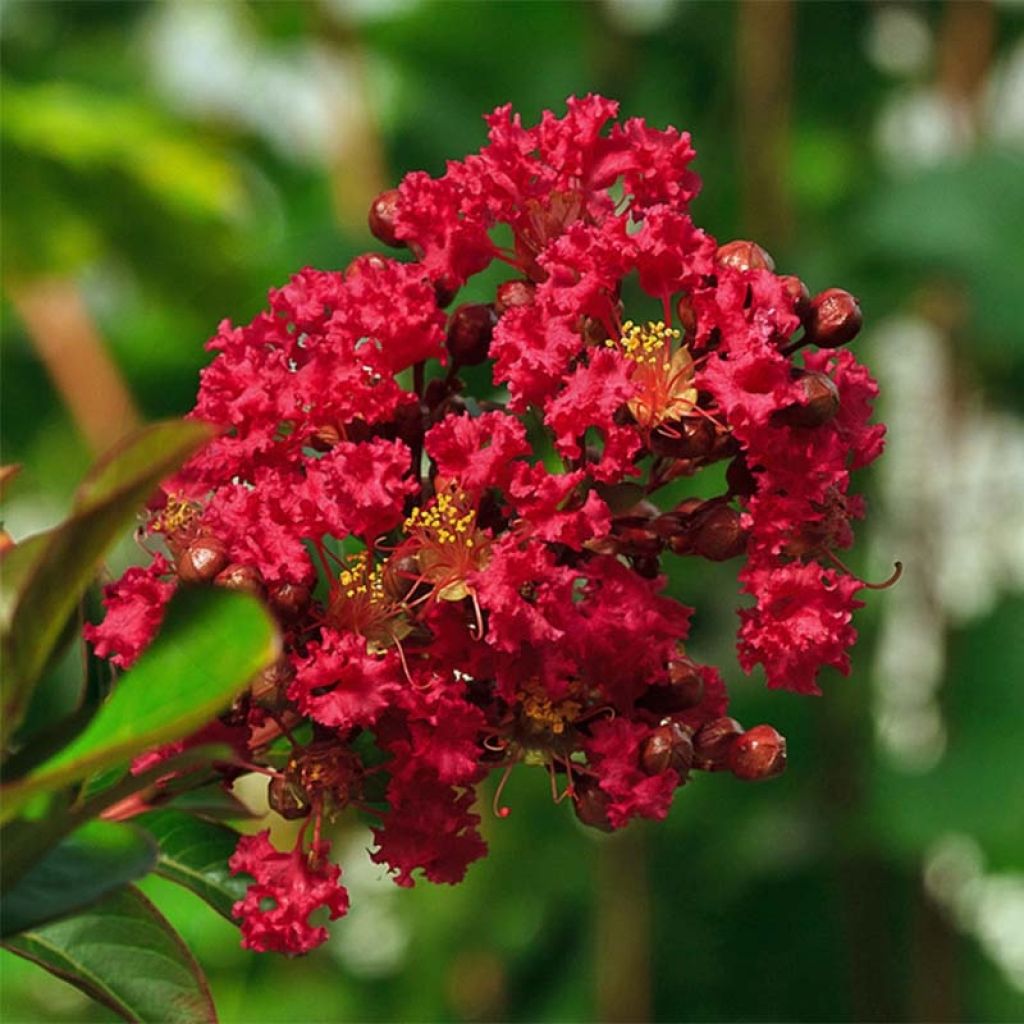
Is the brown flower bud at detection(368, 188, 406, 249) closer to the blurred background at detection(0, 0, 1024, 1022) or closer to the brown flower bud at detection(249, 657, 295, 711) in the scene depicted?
the brown flower bud at detection(249, 657, 295, 711)

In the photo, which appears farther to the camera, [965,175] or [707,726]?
[965,175]

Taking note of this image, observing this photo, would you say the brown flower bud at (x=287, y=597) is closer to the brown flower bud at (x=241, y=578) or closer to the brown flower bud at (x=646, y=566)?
the brown flower bud at (x=241, y=578)

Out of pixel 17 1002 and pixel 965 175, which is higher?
pixel 965 175

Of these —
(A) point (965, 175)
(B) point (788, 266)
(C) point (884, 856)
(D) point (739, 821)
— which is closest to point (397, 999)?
(D) point (739, 821)

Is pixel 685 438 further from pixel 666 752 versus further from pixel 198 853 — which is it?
pixel 198 853

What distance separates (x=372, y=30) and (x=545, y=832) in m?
1.44

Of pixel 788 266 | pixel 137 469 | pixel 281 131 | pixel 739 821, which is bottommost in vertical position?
pixel 137 469

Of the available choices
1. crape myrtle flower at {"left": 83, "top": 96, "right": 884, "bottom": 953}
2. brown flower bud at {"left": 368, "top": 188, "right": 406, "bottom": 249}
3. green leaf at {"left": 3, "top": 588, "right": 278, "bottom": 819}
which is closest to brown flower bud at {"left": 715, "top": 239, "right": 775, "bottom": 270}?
crape myrtle flower at {"left": 83, "top": 96, "right": 884, "bottom": 953}

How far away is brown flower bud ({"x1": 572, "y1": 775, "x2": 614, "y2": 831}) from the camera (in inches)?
22.7

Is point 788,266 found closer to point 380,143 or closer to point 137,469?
point 380,143

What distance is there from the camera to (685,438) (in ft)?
1.86

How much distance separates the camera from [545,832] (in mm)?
2760

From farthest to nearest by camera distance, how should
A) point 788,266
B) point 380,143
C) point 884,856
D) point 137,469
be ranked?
point 380,143, point 884,856, point 788,266, point 137,469

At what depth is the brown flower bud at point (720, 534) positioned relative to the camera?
0.57 meters
